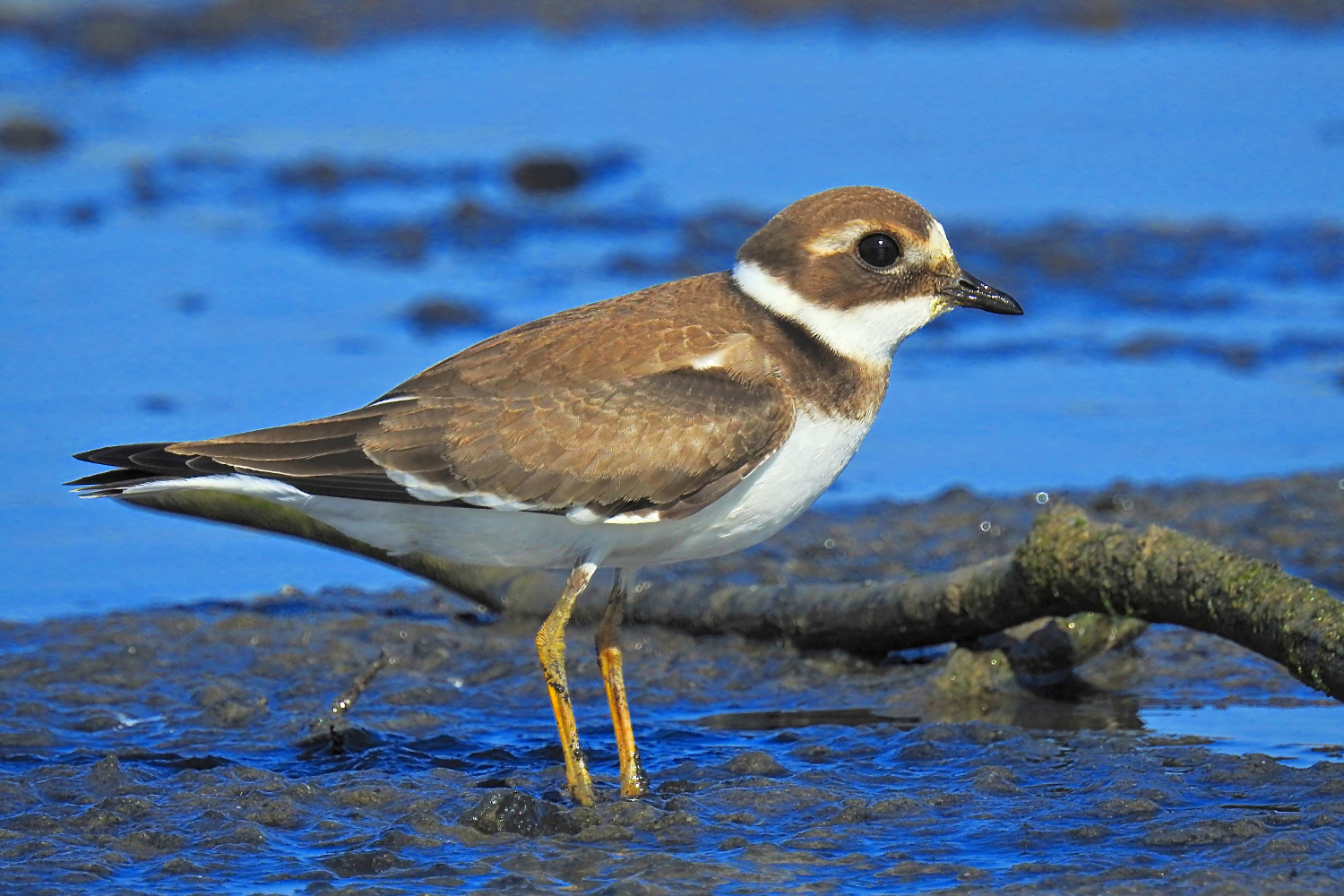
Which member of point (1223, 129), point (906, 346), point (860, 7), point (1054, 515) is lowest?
point (1054, 515)

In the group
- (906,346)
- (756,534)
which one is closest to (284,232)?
(906,346)

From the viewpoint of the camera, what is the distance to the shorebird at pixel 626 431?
19.5 feet

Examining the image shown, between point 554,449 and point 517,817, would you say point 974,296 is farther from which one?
point 517,817

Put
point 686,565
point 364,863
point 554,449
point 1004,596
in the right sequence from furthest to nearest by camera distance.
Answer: point 686,565, point 1004,596, point 554,449, point 364,863

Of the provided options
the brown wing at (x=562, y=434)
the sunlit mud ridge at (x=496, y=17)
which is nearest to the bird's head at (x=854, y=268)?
the brown wing at (x=562, y=434)

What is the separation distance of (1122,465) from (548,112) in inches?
312

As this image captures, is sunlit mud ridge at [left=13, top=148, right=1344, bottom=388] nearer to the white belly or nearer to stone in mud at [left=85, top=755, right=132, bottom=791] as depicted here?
the white belly

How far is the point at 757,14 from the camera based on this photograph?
18.7 m

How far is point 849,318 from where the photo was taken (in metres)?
6.27

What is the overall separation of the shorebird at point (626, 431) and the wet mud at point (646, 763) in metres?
0.52

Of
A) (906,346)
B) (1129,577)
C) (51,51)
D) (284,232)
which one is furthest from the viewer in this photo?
(51,51)

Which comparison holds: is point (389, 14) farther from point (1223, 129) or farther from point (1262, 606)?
point (1262, 606)

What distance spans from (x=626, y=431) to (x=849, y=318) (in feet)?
2.84

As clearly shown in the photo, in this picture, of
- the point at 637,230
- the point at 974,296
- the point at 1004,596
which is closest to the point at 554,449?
the point at 974,296
